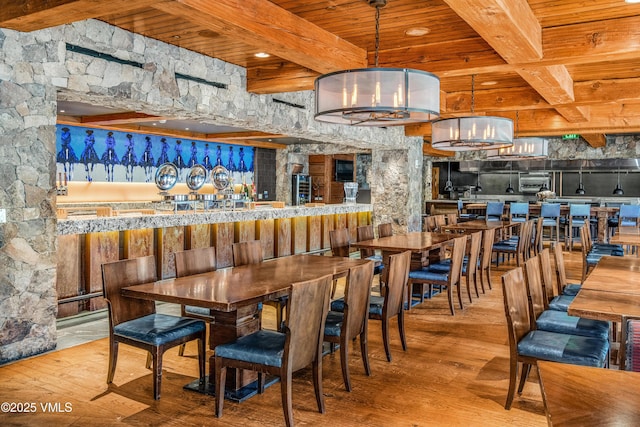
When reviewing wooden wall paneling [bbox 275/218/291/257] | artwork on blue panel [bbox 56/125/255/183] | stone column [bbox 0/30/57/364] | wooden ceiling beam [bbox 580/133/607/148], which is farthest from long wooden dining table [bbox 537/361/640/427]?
wooden ceiling beam [bbox 580/133/607/148]

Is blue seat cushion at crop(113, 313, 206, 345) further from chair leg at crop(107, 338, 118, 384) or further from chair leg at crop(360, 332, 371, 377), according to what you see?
chair leg at crop(360, 332, 371, 377)

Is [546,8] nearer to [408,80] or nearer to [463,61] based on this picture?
[463,61]

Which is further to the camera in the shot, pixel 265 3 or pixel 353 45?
pixel 353 45

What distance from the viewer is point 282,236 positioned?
897 centimetres

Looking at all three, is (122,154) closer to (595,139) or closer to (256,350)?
(256,350)

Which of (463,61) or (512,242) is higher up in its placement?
(463,61)

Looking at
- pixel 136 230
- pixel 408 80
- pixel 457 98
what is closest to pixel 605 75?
pixel 457 98

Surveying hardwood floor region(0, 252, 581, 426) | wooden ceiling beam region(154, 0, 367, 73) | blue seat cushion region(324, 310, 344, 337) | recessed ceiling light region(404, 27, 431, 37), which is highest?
recessed ceiling light region(404, 27, 431, 37)

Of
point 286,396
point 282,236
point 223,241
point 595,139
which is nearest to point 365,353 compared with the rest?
point 286,396

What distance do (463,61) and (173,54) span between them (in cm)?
297

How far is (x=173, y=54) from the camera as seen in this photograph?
5422 millimetres

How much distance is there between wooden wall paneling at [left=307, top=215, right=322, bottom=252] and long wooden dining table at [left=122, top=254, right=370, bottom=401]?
18.2 ft

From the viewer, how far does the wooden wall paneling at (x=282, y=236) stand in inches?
348

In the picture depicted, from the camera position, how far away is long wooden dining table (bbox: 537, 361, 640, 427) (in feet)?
4.71
